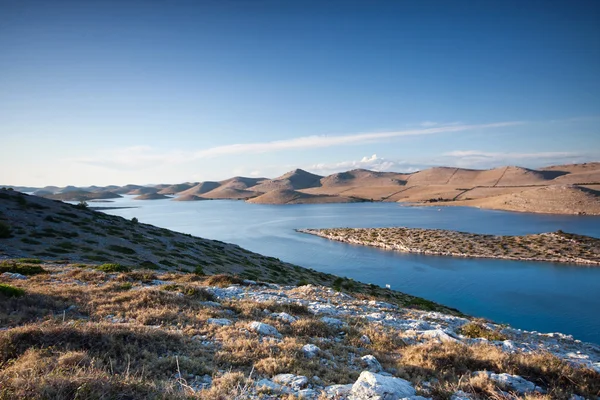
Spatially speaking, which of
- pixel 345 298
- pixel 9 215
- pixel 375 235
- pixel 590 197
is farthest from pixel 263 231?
pixel 590 197

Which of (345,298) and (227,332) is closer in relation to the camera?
(227,332)

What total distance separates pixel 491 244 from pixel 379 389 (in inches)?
3090

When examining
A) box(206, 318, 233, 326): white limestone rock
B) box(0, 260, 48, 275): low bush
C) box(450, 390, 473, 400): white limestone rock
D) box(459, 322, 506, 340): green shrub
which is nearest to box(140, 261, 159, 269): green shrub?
box(0, 260, 48, 275): low bush

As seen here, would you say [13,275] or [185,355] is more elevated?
[185,355]

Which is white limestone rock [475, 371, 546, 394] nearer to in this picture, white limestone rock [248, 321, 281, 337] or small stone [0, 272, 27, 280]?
white limestone rock [248, 321, 281, 337]

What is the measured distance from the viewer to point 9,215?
99.2 ft

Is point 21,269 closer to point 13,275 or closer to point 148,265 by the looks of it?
point 13,275

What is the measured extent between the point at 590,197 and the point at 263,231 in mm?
142341

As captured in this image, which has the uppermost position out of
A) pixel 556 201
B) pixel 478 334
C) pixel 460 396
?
pixel 556 201

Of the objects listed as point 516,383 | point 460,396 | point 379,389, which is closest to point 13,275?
point 379,389

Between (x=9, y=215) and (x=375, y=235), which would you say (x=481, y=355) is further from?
(x=375, y=235)

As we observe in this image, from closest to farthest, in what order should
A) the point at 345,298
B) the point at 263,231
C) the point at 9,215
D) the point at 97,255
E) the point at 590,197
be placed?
the point at 345,298, the point at 97,255, the point at 9,215, the point at 263,231, the point at 590,197

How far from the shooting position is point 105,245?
95.9 ft

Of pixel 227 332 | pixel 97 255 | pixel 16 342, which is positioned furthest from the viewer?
pixel 97 255
